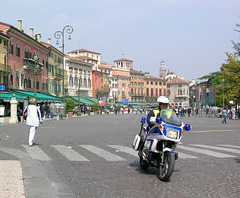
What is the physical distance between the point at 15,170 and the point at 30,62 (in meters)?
48.5

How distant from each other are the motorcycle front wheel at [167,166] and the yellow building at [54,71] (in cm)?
6211

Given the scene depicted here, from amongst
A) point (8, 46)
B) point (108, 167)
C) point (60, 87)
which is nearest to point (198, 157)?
point (108, 167)

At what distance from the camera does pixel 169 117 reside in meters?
7.70

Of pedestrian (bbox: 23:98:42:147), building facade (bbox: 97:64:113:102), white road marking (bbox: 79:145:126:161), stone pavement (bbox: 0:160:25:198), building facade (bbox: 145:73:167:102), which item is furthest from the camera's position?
building facade (bbox: 145:73:167:102)

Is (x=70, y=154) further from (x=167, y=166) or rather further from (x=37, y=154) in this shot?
(x=167, y=166)

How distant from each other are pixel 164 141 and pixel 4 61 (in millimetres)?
41015

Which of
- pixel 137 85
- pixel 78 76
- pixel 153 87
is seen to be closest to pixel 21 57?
pixel 78 76

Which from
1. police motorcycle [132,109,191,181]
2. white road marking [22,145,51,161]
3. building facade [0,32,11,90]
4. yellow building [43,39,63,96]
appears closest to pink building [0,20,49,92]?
building facade [0,32,11,90]

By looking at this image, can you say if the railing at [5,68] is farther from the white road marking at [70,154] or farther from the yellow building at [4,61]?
the white road marking at [70,154]

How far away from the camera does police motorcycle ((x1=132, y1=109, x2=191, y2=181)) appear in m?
7.37

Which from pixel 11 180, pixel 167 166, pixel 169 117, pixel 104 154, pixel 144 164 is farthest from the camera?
pixel 104 154

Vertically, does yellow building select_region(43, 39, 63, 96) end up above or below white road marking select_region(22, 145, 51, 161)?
above

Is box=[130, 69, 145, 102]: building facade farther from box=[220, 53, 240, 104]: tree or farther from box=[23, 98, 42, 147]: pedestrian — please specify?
box=[23, 98, 42, 147]: pedestrian

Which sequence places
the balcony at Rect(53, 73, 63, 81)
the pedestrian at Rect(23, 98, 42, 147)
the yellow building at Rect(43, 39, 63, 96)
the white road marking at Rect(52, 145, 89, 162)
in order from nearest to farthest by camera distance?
the white road marking at Rect(52, 145, 89, 162) < the pedestrian at Rect(23, 98, 42, 147) < the yellow building at Rect(43, 39, 63, 96) < the balcony at Rect(53, 73, 63, 81)
